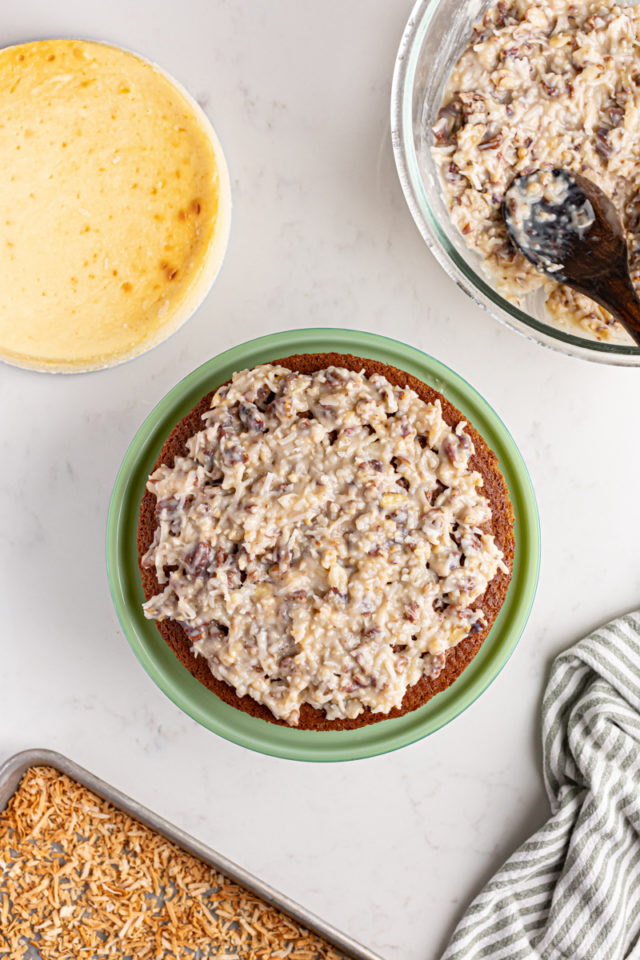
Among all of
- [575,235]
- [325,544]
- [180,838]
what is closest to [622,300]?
[575,235]

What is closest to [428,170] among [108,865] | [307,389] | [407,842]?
[307,389]

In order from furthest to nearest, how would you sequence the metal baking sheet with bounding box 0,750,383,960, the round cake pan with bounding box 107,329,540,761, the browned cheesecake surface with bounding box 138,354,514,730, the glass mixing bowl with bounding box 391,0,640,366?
1. the metal baking sheet with bounding box 0,750,383,960
2. the round cake pan with bounding box 107,329,540,761
3. the glass mixing bowl with bounding box 391,0,640,366
4. the browned cheesecake surface with bounding box 138,354,514,730

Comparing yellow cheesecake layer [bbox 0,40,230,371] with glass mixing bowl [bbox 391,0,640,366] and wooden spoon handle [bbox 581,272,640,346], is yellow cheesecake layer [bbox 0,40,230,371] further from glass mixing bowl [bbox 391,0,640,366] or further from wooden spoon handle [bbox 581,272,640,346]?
wooden spoon handle [bbox 581,272,640,346]

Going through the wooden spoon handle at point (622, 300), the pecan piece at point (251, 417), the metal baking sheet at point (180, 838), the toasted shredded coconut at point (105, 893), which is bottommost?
the toasted shredded coconut at point (105, 893)

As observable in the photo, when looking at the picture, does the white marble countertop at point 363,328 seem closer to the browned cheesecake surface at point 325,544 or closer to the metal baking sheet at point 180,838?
the metal baking sheet at point 180,838

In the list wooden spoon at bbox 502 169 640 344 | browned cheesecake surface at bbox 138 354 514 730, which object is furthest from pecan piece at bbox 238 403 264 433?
wooden spoon at bbox 502 169 640 344

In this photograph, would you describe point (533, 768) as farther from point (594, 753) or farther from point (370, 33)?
point (370, 33)

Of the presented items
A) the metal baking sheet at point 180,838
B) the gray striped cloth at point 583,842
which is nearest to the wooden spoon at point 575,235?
the gray striped cloth at point 583,842
